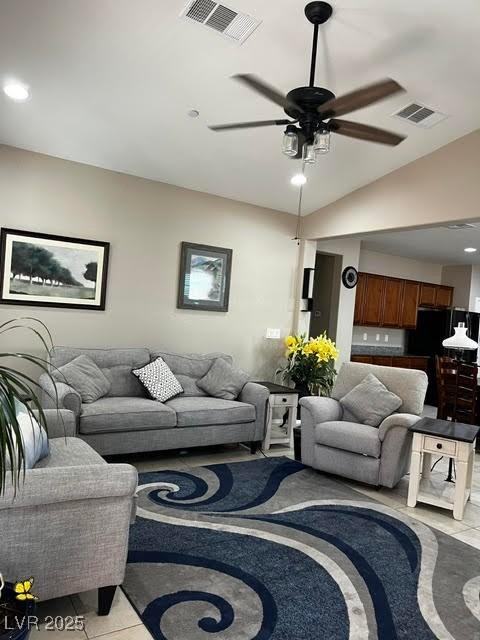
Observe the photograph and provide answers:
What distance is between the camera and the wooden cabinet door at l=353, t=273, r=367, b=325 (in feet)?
25.0

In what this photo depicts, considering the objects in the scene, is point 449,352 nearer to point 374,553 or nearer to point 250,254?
point 250,254

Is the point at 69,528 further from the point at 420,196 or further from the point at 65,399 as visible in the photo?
the point at 420,196

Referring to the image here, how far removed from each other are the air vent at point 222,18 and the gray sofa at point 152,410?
274cm

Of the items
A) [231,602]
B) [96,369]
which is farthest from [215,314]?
[231,602]

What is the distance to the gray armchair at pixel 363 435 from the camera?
3.76 metres

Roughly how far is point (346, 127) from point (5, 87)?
8.18 ft

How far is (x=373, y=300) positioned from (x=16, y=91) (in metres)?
5.92

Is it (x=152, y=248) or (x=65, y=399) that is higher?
(x=152, y=248)

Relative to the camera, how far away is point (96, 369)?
4.30m

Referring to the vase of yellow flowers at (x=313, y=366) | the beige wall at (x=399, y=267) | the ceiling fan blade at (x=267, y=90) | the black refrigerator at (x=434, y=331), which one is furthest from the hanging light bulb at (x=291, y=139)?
the black refrigerator at (x=434, y=331)

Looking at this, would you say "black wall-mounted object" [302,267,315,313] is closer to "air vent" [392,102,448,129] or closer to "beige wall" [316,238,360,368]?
"beige wall" [316,238,360,368]

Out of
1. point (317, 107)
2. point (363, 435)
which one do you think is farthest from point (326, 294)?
point (317, 107)

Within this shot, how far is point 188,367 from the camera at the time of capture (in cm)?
493

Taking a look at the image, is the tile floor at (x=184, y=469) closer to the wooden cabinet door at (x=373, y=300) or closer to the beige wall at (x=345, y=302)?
the beige wall at (x=345, y=302)
